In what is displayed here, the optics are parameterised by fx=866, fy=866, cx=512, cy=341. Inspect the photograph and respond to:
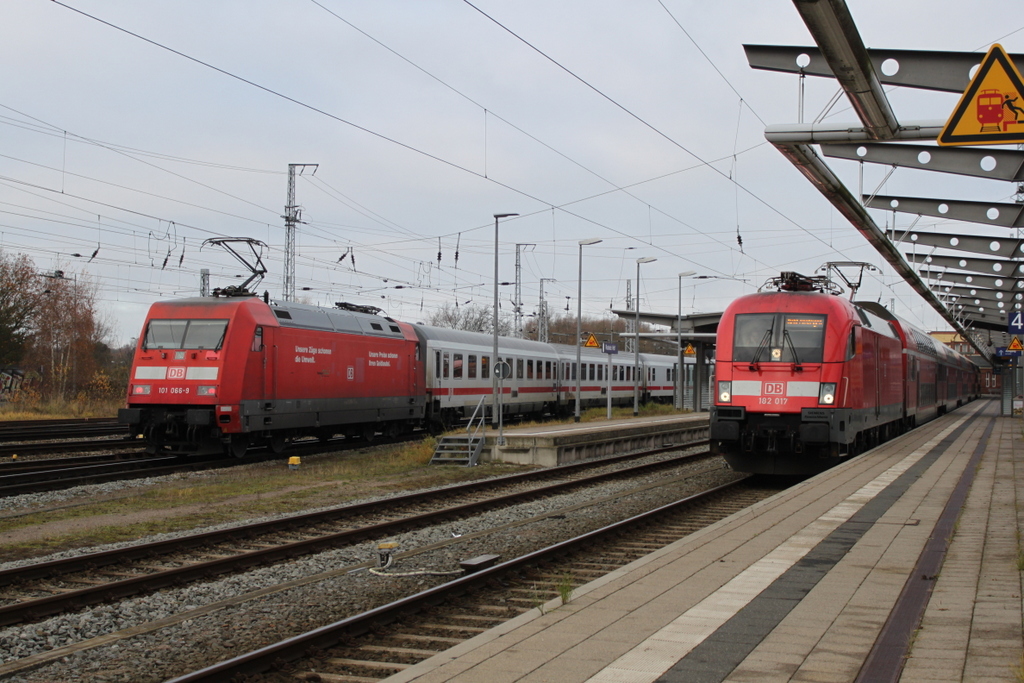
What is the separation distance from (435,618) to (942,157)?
43.3 feet

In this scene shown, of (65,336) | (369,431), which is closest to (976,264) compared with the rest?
(369,431)

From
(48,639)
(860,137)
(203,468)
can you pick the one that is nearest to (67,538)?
(48,639)

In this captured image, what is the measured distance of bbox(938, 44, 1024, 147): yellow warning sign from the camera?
608cm

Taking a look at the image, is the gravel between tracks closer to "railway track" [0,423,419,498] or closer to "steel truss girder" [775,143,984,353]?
"railway track" [0,423,419,498]

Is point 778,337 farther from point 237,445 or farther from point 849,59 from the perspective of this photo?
point 237,445

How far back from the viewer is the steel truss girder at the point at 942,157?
15.3 metres

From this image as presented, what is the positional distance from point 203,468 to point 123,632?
1159 cm

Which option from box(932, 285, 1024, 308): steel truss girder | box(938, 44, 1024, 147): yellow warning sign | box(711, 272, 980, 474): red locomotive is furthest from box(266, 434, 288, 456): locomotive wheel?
box(932, 285, 1024, 308): steel truss girder

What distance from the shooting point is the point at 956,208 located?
1970cm

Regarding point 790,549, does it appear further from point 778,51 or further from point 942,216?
point 942,216

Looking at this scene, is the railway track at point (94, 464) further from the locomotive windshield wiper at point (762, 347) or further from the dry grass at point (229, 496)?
the locomotive windshield wiper at point (762, 347)

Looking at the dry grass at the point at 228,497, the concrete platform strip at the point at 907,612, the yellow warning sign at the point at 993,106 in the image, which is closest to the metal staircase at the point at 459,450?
the dry grass at the point at 228,497

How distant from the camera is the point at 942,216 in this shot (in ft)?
65.0

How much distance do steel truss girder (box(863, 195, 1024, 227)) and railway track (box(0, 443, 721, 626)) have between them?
1111 centimetres
